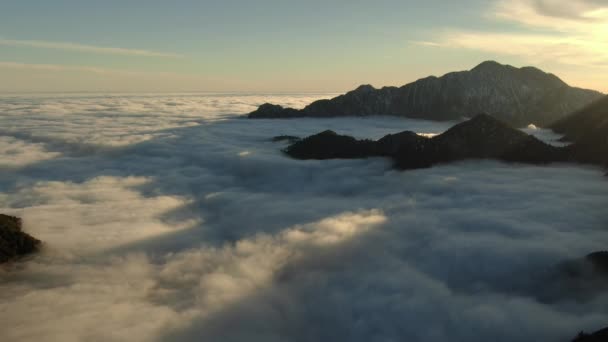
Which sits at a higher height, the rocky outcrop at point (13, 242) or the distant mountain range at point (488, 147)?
the distant mountain range at point (488, 147)

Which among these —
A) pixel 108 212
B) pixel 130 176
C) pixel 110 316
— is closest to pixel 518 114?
pixel 130 176

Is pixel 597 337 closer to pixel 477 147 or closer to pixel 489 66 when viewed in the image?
pixel 477 147

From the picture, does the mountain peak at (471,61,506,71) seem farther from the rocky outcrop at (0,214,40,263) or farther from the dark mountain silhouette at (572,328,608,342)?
the rocky outcrop at (0,214,40,263)

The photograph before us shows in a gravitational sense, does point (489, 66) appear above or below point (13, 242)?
above

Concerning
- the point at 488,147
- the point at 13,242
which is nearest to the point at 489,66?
the point at 488,147

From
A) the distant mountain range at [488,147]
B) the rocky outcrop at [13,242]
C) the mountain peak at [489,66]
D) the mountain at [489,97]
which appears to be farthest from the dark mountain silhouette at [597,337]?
the mountain peak at [489,66]

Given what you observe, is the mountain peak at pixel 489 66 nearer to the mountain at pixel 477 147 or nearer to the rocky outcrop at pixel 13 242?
the mountain at pixel 477 147

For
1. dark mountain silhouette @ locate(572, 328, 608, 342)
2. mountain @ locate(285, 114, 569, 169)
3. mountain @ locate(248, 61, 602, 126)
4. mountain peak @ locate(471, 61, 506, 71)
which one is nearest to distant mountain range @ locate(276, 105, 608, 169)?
mountain @ locate(285, 114, 569, 169)
